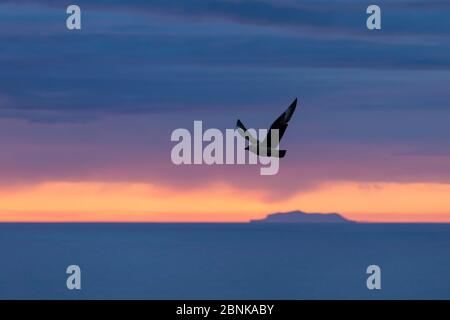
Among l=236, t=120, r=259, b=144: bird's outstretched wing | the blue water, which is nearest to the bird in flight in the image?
l=236, t=120, r=259, b=144: bird's outstretched wing

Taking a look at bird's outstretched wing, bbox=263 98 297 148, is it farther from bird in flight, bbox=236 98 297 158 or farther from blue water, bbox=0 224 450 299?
blue water, bbox=0 224 450 299

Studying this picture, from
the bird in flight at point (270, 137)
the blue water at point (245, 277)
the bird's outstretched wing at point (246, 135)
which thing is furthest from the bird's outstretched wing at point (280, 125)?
the blue water at point (245, 277)

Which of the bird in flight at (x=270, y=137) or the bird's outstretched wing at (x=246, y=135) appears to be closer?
the bird's outstretched wing at (x=246, y=135)

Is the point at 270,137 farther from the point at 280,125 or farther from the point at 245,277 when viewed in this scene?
the point at 245,277

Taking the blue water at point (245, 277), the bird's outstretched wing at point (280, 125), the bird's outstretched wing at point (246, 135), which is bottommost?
the bird's outstretched wing at point (246, 135)

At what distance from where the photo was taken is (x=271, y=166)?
27938mm

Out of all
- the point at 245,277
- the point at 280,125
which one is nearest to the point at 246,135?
the point at 280,125

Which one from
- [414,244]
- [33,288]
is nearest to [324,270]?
[414,244]

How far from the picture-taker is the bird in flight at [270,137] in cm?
2533

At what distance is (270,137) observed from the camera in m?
26.0

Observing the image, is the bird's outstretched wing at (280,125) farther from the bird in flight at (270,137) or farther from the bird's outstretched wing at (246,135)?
the bird's outstretched wing at (246,135)

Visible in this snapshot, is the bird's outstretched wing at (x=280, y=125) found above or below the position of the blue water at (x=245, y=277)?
below
